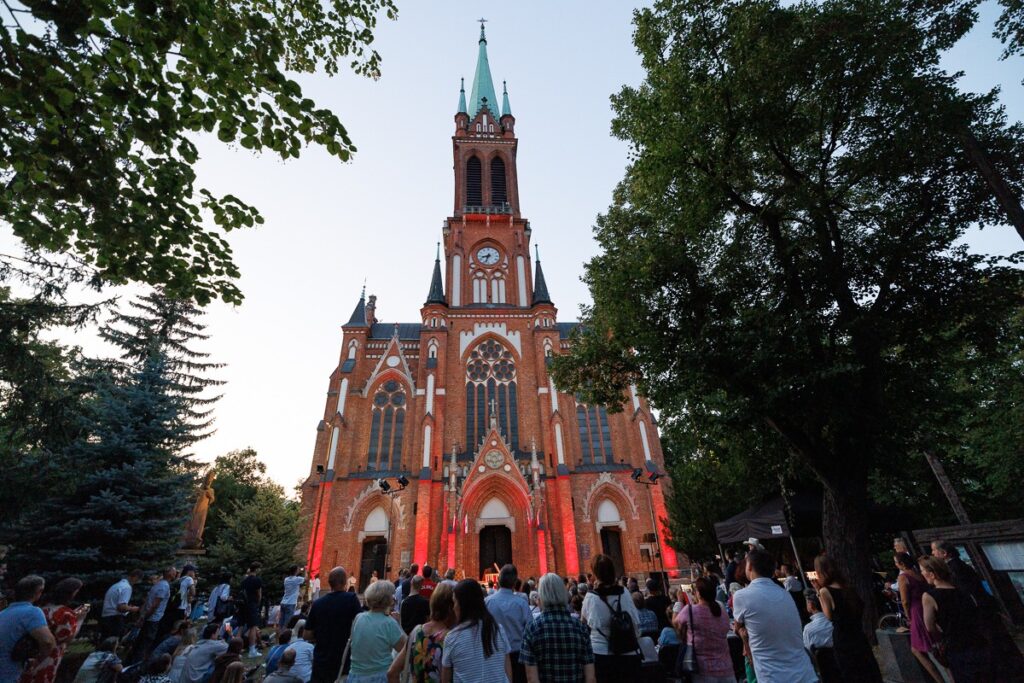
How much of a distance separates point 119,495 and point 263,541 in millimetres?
6999

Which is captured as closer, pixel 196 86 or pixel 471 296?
pixel 196 86

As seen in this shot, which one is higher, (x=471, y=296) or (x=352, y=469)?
(x=471, y=296)

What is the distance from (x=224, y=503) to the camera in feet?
95.3

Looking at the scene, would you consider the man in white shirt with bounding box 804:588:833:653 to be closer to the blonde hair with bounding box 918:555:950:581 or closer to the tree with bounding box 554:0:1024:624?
the blonde hair with bounding box 918:555:950:581

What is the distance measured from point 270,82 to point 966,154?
37.1ft

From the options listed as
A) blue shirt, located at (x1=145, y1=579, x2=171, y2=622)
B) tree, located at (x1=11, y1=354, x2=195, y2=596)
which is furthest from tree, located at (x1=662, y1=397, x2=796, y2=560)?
tree, located at (x1=11, y1=354, x2=195, y2=596)

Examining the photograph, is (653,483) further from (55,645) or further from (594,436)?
(55,645)

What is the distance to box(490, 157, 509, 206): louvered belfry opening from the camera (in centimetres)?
3469

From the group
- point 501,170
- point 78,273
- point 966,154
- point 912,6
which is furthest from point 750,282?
point 501,170

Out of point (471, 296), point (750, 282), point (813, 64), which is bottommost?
point (750, 282)

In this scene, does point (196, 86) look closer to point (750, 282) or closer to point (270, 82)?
point (270, 82)

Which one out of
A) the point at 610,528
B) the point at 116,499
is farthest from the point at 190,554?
the point at 610,528

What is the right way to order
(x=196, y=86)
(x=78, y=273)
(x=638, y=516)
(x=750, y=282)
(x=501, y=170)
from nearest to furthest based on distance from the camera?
(x=196, y=86), (x=78, y=273), (x=750, y=282), (x=638, y=516), (x=501, y=170)

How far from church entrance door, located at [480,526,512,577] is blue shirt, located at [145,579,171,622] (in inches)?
651
